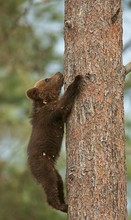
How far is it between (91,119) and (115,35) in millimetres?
792

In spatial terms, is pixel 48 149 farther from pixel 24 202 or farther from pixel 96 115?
pixel 24 202

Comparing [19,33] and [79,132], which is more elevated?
[19,33]

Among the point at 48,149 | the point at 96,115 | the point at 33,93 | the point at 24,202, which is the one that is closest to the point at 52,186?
the point at 48,149

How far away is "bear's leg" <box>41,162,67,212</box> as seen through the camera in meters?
6.51

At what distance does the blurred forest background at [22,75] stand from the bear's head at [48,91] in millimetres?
6128

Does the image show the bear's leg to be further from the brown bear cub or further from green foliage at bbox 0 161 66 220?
green foliage at bbox 0 161 66 220

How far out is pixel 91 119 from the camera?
5.82 metres

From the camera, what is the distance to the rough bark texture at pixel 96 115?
571cm

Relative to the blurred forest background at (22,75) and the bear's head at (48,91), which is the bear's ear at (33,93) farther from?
the blurred forest background at (22,75)

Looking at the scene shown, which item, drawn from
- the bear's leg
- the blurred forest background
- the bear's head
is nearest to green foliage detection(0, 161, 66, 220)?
the blurred forest background

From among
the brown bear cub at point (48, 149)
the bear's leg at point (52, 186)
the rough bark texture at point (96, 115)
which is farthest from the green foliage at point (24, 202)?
the rough bark texture at point (96, 115)

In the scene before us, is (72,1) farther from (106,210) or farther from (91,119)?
(106,210)

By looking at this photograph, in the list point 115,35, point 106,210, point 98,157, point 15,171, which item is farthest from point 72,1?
point 15,171

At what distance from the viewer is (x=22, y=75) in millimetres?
15445
